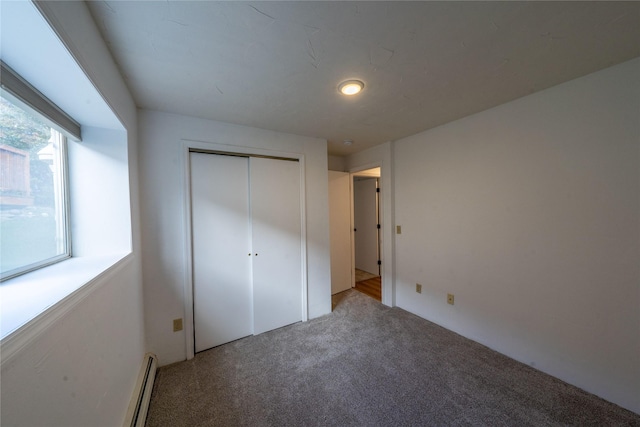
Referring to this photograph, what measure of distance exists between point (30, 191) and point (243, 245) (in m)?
1.50

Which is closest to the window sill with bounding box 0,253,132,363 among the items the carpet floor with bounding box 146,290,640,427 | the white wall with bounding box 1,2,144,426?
the white wall with bounding box 1,2,144,426

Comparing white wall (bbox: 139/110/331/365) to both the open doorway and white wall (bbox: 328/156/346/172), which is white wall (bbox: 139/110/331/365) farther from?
the open doorway

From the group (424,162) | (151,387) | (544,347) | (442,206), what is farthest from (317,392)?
(424,162)

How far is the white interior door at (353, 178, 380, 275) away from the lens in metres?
4.42

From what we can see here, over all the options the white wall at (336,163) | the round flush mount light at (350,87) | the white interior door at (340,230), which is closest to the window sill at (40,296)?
the round flush mount light at (350,87)

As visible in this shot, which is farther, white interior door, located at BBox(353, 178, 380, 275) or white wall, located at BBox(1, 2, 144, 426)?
white interior door, located at BBox(353, 178, 380, 275)

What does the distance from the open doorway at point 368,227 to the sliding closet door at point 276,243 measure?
70.6 inches

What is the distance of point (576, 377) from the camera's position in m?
1.62

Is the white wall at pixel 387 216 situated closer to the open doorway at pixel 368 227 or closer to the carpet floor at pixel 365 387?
the carpet floor at pixel 365 387

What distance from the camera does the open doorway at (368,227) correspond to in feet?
14.2

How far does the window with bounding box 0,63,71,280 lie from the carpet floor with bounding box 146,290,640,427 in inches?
50.1

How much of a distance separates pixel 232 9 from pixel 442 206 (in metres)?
2.45

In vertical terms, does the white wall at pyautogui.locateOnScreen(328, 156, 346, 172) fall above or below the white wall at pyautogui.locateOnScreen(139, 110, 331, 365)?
above

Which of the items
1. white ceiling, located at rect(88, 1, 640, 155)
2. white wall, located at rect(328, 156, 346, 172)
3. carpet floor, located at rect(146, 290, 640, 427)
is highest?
white ceiling, located at rect(88, 1, 640, 155)
